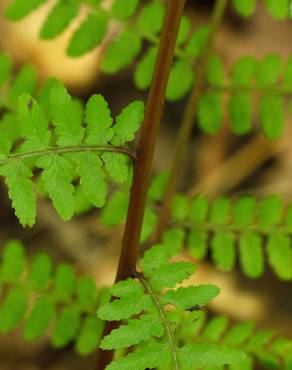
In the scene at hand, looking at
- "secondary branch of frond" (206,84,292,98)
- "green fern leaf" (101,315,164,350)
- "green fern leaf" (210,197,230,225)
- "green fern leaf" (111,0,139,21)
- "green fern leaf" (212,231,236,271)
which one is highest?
"green fern leaf" (111,0,139,21)

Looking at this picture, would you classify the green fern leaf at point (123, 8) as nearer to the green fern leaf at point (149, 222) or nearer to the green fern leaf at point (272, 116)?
the green fern leaf at point (272, 116)

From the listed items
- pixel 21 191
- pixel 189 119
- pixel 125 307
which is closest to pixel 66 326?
pixel 189 119

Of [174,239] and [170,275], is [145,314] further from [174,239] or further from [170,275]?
[174,239]

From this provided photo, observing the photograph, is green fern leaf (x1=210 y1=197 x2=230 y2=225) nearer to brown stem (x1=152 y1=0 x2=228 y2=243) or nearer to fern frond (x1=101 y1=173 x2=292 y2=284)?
fern frond (x1=101 y1=173 x2=292 y2=284)

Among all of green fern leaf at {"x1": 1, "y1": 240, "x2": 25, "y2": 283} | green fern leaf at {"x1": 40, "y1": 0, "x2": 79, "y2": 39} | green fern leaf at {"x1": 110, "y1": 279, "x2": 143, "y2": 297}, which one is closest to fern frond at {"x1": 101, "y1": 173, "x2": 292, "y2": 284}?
green fern leaf at {"x1": 1, "y1": 240, "x2": 25, "y2": 283}

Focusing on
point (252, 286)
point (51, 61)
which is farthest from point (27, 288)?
point (51, 61)

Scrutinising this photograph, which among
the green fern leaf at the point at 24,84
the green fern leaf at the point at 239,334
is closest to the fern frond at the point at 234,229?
the green fern leaf at the point at 239,334
